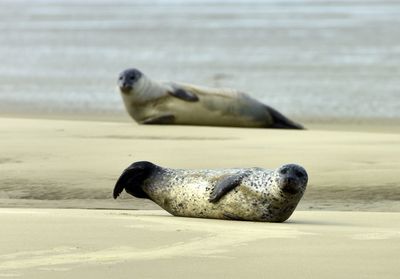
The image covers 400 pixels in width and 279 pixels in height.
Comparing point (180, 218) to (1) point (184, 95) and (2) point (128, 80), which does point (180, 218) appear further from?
(2) point (128, 80)

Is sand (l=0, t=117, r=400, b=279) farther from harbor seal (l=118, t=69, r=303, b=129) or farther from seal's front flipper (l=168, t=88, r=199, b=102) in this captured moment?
seal's front flipper (l=168, t=88, r=199, b=102)

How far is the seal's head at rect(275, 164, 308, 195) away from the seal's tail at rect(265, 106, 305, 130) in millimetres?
6230

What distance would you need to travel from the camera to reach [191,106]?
12.7 m

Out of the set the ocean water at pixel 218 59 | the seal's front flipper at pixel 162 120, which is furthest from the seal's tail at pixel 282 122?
the ocean water at pixel 218 59

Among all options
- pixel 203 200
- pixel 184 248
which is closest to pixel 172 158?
pixel 203 200

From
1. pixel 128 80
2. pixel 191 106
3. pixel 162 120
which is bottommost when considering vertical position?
pixel 162 120

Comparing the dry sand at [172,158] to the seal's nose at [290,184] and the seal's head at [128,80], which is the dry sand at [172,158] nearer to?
the seal's head at [128,80]

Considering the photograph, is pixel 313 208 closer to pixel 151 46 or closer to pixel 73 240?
pixel 73 240

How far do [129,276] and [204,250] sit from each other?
0.61m

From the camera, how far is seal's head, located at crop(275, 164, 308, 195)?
6.23 m

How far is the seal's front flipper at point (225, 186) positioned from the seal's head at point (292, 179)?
0.90 feet

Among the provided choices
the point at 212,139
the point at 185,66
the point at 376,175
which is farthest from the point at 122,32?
the point at 376,175

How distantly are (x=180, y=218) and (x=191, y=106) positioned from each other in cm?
636

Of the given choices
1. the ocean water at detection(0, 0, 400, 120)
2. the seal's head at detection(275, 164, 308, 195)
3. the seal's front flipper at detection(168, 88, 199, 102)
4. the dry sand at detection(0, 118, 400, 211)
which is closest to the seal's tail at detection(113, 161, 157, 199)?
the seal's head at detection(275, 164, 308, 195)
